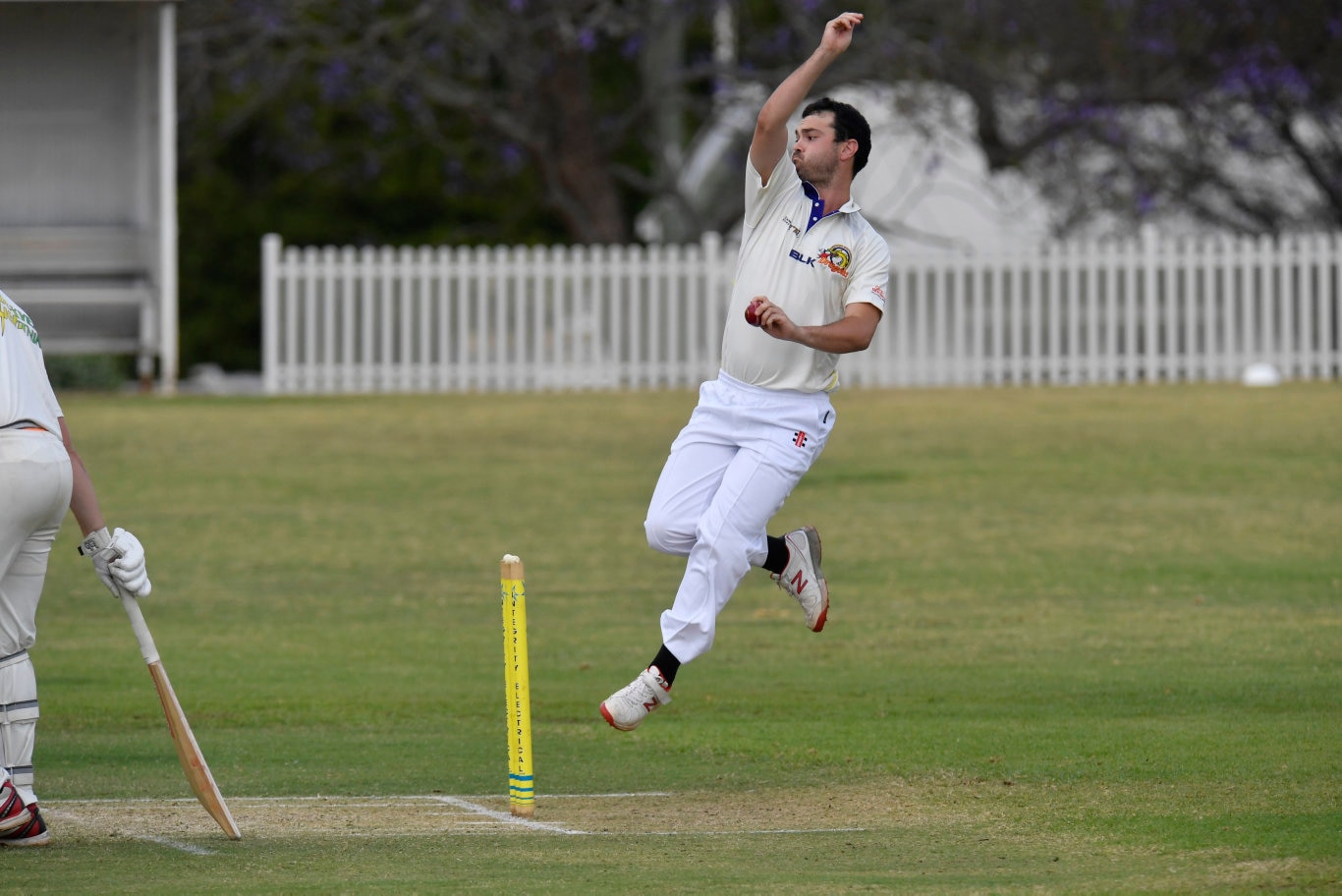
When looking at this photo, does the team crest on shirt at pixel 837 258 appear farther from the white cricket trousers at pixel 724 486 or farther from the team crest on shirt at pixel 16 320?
the team crest on shirt at pixel 16 320

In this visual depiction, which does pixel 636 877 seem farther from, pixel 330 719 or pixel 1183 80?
pixel 1183 80

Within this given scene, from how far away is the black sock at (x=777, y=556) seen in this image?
8.24m

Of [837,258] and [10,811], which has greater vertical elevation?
[837,258]

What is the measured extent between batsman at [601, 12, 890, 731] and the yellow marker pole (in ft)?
1.38

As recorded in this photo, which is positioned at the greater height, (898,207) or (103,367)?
(898,207)

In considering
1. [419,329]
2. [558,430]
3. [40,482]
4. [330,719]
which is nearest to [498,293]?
[419,329]

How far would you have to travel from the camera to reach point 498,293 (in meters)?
22.4

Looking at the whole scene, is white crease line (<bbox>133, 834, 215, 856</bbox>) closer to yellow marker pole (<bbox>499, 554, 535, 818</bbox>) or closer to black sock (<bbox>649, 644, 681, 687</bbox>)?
yellow marker pole (<bbox>499, 554, 535, 818</bbox>)

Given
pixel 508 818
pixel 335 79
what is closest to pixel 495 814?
pixel 508 818

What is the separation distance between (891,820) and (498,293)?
15.6 metres

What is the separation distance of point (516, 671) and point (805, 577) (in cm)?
174

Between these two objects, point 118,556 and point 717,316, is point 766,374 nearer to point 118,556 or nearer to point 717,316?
point 118,556

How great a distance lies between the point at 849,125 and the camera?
766 centimetres

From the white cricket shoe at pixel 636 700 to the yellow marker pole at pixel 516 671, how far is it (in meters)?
0.38
